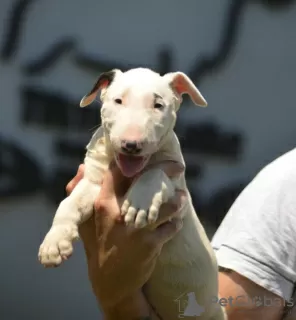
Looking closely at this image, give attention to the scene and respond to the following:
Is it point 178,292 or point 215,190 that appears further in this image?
point 215,190

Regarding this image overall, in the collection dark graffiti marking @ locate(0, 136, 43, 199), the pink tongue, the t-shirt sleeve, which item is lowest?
dark graffiti marking @ locate(0, 136, 43, 199)

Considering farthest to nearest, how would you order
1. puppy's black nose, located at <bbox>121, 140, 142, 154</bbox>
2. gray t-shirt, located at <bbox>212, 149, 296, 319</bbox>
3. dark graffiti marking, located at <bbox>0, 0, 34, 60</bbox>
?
dark graffiti marking, located at <bbox>0, 0, 34, 60</bbox>
gray t-shirt, located at <bbox>212, 149, 296, 319</bbox>
puppy's black nose, located at <bbox>121, 140, 142, 154</bbox>

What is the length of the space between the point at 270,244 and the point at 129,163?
0.49 metres

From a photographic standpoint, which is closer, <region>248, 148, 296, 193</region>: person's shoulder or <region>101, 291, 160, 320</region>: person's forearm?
<region>101, 291, 160, 320</region>: person's forearm

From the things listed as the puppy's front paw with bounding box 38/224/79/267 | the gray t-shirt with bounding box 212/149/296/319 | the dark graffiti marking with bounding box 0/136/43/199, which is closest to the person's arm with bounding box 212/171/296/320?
the gray t-shirt with bounding box 212/149/296/319

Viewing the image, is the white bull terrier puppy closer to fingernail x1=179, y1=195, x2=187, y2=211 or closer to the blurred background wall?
fingernail x1=179, y1=195, x2=187, y2=211

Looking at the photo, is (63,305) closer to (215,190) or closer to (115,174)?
(215,190)

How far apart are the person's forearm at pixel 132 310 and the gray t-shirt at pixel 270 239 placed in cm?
27

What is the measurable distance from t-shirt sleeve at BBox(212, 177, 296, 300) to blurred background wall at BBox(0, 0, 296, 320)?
1.13 m

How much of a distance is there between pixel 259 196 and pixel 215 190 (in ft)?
3.70

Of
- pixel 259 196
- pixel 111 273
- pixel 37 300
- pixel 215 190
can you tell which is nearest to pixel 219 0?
pixel 215 190

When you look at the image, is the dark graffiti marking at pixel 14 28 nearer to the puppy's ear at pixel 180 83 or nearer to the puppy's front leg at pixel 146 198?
the puppy's ear at pixel 180 83

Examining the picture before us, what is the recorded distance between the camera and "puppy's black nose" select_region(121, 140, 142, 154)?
0.98 meters

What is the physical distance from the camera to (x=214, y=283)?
1239 millimetres
